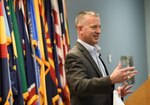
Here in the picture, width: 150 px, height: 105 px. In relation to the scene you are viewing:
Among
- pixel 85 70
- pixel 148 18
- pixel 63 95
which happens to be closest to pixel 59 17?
pixel 63 95

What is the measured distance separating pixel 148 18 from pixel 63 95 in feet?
9.25

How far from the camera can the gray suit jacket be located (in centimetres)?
162

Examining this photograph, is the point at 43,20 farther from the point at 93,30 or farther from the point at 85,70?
the point at 85,70

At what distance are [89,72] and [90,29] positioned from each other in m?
0.29

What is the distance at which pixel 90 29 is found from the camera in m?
1.86

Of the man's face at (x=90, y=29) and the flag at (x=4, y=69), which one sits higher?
the man's face at (x=90, y=29)

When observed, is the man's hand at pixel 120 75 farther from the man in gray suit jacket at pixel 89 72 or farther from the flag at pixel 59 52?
the flag at pixel 59 52

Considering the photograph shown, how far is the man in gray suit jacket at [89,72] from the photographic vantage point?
5.24 feet

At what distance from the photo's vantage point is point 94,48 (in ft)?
6.20

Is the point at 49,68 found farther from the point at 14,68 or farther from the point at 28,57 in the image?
the point at 14,68

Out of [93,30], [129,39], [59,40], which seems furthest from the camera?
[129,39]

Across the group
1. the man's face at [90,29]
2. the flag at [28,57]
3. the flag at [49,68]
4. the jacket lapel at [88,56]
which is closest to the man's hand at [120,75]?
the jacket lapel at [88,56]

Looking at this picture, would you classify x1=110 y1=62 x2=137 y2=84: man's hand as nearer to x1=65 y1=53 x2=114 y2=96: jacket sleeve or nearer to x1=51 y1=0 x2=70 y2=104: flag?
x1=65 y1=53 x2=114 y2=96: jacket sleeve

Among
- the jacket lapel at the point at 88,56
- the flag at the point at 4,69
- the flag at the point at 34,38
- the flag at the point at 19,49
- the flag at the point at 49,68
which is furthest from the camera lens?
the flag at the point at 49,68
